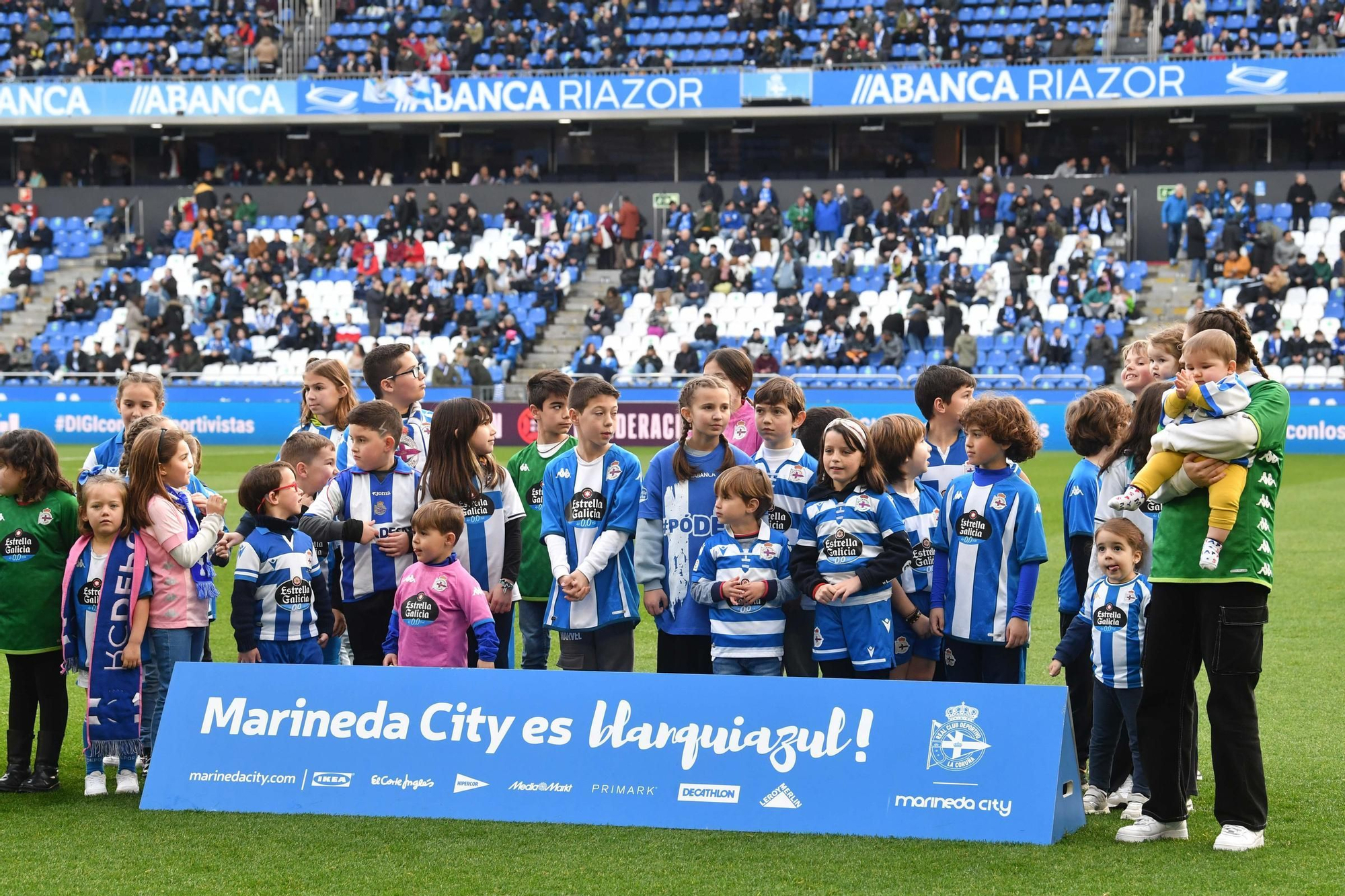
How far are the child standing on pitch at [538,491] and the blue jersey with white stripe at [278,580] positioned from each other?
1.02 m

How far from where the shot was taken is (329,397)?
7.70m

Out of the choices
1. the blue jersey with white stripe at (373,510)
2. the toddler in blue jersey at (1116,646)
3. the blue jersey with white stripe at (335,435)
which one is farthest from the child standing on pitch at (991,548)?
the blue jersey with white stripe at (335,435)

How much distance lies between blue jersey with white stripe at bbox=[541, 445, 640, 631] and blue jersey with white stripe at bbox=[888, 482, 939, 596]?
1170 mm

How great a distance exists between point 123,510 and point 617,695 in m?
2.34

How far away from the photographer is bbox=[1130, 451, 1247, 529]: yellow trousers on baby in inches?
206

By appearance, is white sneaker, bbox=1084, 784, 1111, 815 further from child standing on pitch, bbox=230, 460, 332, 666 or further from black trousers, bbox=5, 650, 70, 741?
black trousers, bbox=5, 650, 70, 741

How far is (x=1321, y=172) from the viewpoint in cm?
3244

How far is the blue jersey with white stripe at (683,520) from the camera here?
21.7 feet

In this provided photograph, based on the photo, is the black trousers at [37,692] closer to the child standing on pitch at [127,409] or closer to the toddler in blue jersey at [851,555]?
the child standing on pitch at [127,409]

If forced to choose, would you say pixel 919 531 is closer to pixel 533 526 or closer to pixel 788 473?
pixel 788 473

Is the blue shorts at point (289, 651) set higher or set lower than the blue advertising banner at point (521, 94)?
lower

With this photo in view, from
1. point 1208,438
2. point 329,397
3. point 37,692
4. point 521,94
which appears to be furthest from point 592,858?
point 521,94

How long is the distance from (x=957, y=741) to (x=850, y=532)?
104 centimetres

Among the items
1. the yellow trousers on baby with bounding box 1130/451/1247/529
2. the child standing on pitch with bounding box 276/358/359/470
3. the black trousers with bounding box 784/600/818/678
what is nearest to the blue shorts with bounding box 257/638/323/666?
the child standing on pitch with bounding box 276/358/359/470
